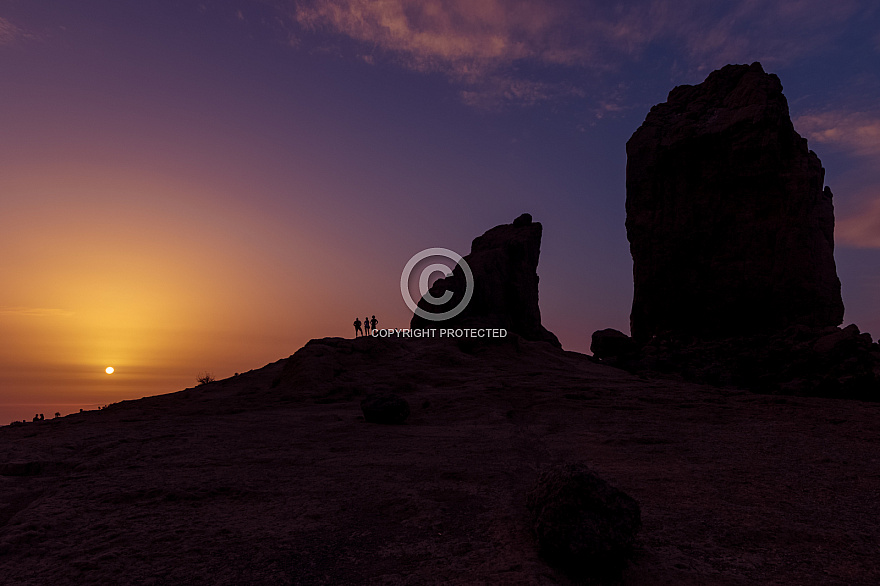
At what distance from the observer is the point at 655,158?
33906 mm

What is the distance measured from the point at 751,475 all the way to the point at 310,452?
17.3ft

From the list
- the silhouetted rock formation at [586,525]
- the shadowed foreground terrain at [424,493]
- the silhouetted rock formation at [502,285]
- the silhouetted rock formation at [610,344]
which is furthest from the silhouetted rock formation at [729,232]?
the silhouetted rock formation at [586,525]

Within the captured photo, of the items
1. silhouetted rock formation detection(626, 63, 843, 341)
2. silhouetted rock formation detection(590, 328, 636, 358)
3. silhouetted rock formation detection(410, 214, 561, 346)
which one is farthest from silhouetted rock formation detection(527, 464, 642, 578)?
silhouetted rock formation detection(626, 63, 843, 341)

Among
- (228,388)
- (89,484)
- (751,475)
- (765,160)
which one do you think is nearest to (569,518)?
(751,475)

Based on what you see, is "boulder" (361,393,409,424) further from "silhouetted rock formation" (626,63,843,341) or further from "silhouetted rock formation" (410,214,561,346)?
"silhouetted rock formation" (626,63,843,341)

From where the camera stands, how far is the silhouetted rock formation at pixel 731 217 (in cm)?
2816

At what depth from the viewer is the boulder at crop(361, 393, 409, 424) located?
8.81m

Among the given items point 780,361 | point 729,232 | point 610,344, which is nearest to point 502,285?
point 610,344

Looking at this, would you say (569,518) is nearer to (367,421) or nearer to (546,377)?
(367,421)

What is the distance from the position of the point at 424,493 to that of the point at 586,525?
1.99 m

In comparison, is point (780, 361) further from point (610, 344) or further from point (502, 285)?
point (502, 285)

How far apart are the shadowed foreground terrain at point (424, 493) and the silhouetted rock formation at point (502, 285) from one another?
75.3 ft

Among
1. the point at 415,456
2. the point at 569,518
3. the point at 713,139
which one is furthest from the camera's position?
the point at 713,139

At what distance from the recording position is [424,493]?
15.3ft
